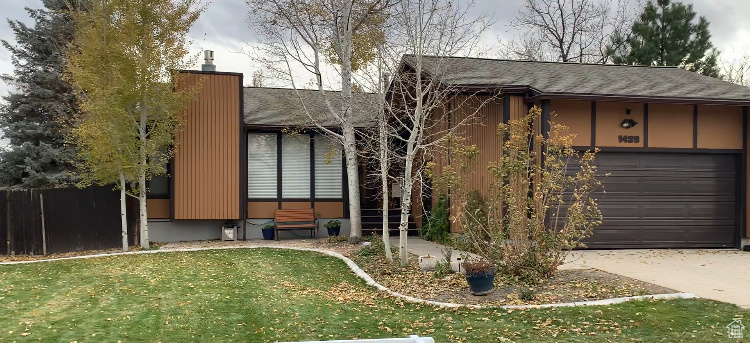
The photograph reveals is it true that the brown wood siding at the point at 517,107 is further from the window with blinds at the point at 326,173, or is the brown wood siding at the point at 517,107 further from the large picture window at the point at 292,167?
the window with blinds at the point at 326,173

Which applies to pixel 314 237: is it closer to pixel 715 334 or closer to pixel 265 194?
pixel 265 194

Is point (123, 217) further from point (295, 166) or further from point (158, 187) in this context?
point (295, 166)

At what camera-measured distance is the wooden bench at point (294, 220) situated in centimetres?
1390

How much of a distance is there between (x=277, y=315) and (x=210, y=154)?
822 cm

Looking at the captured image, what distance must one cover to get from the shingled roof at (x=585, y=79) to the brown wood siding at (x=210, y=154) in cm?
568

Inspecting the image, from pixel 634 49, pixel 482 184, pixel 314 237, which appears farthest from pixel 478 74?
pixel 634 49

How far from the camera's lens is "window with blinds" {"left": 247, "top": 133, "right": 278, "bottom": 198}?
46.6ft

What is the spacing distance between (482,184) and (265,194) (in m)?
5.77

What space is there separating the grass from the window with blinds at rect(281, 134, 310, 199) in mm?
5948

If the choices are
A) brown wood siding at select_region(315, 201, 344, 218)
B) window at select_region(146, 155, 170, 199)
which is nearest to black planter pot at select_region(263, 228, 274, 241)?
brown wood siding at select_region(315, 201, 344, 218)

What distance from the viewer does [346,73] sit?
12.1 meters

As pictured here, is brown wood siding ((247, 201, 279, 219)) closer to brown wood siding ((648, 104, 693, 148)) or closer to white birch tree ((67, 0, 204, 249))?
white birch tree ((67, 0, 204, 249))

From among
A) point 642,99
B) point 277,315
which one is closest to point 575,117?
point 642,99

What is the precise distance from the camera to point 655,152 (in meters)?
12.0
